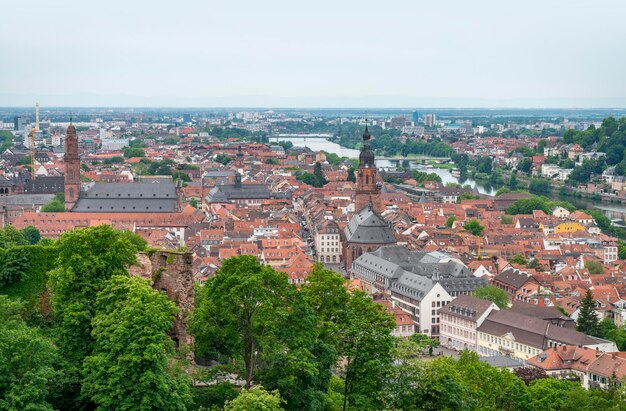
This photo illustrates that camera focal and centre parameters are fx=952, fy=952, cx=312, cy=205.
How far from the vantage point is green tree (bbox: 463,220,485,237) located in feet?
260

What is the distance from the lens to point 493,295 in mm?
49312

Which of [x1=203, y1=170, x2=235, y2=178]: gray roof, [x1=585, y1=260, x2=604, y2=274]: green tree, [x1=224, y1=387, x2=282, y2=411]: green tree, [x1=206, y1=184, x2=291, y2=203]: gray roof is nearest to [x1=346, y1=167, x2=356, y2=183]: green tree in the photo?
[x1=203, y1=170, x2=235, y2=178]: gray roof

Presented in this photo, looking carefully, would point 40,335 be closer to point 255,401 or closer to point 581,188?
point 255,401

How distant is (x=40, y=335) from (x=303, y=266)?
122ft

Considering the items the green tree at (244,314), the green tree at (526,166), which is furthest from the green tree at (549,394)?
the green tree at (526,166)

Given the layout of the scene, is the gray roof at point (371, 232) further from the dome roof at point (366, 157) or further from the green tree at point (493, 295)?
the green tree at point (493, 295)

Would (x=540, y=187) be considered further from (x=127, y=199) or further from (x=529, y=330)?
(x=529, y=330)

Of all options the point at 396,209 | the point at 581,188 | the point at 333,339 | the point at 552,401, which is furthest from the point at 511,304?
the point at 581,188

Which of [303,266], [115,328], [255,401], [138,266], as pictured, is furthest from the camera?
[303,266]

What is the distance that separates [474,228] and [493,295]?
30845 millimetres

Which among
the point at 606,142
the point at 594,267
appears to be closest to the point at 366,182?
the point at 594,267

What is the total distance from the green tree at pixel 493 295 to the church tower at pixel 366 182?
24.5m

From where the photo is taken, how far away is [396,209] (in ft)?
297

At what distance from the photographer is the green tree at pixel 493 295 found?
49.1 m
